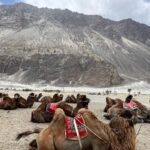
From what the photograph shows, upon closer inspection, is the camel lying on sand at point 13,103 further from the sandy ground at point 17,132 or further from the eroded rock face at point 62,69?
the eroded rock face at point 62,69

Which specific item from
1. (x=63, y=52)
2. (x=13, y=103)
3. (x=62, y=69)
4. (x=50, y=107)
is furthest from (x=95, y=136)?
(x=63, y=52)

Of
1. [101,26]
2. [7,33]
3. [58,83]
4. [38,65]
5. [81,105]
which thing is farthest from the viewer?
[101,26]

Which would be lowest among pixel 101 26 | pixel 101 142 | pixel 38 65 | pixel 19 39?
pixel 101 142

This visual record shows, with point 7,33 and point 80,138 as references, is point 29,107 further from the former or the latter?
point 7,33

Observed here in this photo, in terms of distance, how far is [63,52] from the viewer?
392ft

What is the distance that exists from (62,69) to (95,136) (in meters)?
106

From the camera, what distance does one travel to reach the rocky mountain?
111 m

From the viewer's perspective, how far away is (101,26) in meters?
182

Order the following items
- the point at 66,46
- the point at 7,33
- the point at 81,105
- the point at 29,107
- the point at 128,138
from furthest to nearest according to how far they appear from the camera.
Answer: the point at 7,33
the point at 66,46
the point at 29,107
the point at 81,105
the point at 128,138

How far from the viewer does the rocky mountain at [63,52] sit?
11073 centimetres

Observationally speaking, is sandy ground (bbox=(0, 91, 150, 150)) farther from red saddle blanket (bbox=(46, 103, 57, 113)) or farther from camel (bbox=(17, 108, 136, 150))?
camel (bbox=(17, 108, 136, 150))

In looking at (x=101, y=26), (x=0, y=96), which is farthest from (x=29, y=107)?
(x=101, y=26)

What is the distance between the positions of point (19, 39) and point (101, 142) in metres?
127

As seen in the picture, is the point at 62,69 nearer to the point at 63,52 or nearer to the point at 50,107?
the point at 63,52
